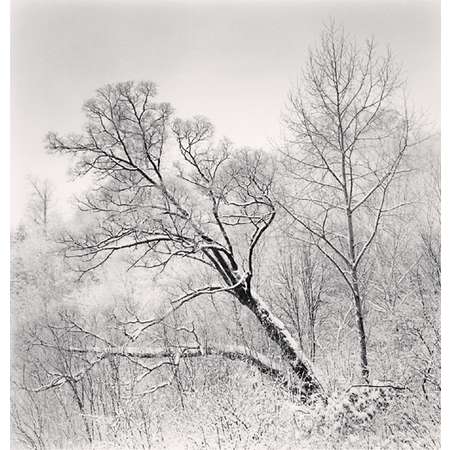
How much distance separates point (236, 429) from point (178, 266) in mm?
1973

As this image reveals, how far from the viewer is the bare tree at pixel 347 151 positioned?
5.91 m

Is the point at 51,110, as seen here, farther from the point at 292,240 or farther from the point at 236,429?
the point at 236,429

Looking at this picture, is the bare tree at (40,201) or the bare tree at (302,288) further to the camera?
the bare tree at (302,288)

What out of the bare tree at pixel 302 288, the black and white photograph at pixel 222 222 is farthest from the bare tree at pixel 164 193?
the bare tree at pixel 302 288

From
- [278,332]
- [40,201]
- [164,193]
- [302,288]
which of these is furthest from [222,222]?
[40,201]

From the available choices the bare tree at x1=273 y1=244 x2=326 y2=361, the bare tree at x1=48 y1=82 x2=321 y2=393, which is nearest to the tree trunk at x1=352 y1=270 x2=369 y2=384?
the bare tree at x1=273 y1=244 x2=326 y2=361

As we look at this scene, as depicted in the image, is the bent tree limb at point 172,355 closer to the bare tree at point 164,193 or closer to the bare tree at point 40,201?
the bare tree at point 164,193

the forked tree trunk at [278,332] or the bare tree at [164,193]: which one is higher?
the bare tree at [164,193]

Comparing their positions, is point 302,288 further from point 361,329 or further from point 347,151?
point 347,151

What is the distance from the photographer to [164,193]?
611 centimetres

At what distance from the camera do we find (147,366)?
5.97 m

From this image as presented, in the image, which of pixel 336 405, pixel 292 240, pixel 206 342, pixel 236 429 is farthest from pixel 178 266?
pixel 336 405

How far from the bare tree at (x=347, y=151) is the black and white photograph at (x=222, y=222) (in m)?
0.02

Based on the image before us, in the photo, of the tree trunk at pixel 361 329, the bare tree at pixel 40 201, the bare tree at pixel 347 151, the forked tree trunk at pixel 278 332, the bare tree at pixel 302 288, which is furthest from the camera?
the bare tree at pixel 302 288
